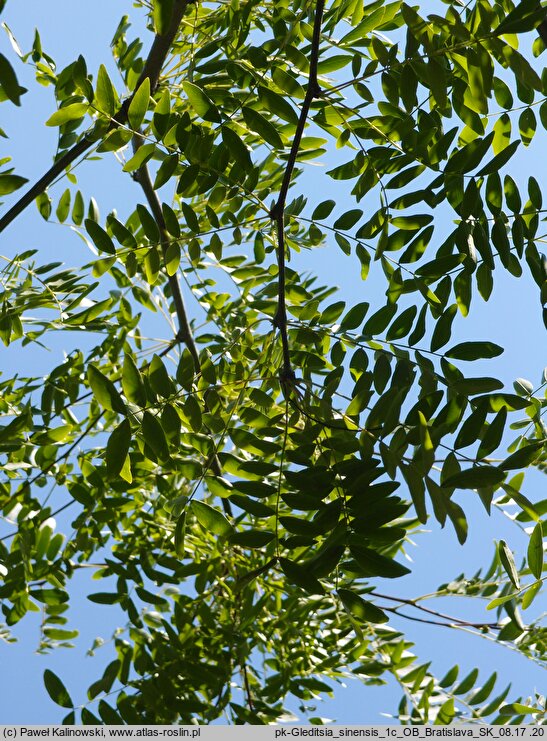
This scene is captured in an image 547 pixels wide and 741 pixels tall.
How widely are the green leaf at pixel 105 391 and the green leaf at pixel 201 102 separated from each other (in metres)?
0.28

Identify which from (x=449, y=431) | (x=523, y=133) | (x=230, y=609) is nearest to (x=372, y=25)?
(x=523, y=133)

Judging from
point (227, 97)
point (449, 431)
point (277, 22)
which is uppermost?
point (277, 22)

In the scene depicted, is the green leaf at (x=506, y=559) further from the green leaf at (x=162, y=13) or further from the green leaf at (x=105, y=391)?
the green leaf at (x=162, y=13)

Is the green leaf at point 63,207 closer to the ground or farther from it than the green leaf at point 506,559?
farther from it

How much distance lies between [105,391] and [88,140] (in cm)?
31

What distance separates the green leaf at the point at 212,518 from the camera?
728mm

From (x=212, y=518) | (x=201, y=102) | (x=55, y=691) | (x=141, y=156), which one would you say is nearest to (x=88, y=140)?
(x=141, y=156)

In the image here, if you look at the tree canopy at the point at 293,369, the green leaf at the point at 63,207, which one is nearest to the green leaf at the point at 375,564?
the tree canopy at the point at 293,369

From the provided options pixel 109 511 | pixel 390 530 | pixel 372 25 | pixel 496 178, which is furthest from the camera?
pixel 109 511

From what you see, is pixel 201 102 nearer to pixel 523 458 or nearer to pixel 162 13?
pixel 162 13

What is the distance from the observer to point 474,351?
2.56 feet

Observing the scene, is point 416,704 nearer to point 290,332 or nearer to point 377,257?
point 290,332

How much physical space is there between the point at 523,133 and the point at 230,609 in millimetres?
878

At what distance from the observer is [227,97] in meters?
0.87
